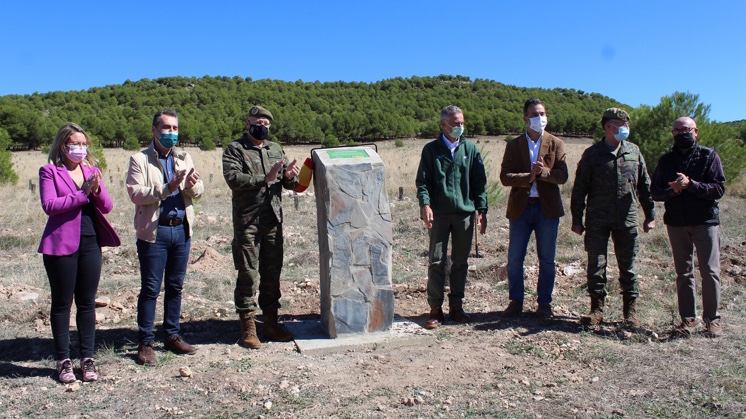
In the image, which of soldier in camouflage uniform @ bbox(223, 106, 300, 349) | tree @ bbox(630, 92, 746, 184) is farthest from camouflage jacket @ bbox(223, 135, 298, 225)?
tree @ bbox(630, 92, 746, 184)

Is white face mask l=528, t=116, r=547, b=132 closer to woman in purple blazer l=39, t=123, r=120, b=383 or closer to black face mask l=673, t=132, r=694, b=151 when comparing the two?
black face mask l=673, t=132, r=694, b=151

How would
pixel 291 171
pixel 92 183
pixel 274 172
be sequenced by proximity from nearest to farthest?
pixel 92 183, pixel 274 172, pixel 291 171

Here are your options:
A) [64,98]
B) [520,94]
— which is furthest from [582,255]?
[520,94]

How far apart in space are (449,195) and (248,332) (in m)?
2.05

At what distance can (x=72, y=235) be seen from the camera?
381cm

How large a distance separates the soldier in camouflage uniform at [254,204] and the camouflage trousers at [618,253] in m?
2.63

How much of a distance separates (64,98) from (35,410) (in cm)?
7415

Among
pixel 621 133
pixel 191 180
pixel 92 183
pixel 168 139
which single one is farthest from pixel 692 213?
pixel 92 183

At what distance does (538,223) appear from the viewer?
5234mm

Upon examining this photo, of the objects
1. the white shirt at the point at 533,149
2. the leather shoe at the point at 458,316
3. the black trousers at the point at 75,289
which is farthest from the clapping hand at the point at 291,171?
the white shirt at the point at 533,149

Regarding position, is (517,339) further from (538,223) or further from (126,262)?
(126,262)

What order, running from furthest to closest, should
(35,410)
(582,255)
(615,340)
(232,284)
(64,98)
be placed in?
(64,98)
(582,255)
(232,284)
(615,340)
(35,410)

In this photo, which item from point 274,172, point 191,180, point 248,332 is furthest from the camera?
point 248,332

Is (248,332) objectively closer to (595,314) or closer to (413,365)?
(413,365)
